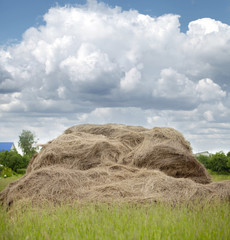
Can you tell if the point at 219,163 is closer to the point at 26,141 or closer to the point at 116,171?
the point at 116,171

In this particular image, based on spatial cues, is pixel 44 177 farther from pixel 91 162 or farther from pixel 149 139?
pixel 149 139

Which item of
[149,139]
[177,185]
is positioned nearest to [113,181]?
[177,185]

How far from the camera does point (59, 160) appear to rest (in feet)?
25.5

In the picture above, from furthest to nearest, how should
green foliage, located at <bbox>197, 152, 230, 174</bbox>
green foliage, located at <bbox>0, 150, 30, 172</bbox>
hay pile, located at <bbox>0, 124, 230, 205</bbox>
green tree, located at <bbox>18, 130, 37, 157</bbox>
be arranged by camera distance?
green tree, located at <bbox>18, 130, 37, 157</bbox>, green foliage, located at <bbox>0, 150, 30, 172</bbox>, green foliage, located at <bbox>197, 152, 230, 174</bbox>, hay pile, located at <bbox>0, 124, 230, 205</bbox>

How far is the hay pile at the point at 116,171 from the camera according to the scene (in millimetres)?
5688

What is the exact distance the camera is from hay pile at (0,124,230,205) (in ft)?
18.7

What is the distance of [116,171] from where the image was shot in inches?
278

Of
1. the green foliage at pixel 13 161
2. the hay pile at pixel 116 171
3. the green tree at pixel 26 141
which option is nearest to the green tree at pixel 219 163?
the hay pile at pixel 116 171

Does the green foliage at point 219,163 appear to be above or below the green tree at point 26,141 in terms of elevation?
below

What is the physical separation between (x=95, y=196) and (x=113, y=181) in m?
0.96

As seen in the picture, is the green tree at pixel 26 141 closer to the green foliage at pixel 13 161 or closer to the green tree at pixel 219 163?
the green foliage at pixel 13 161

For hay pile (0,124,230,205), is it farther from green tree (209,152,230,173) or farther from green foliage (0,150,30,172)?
green foliage (0,150,30,172)

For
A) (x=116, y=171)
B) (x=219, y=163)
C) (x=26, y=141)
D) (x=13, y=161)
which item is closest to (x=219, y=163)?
(x=219, y=163)

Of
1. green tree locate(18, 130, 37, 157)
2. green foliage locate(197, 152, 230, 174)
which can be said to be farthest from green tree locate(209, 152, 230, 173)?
green tree locate(18, 130, 37, 157)
